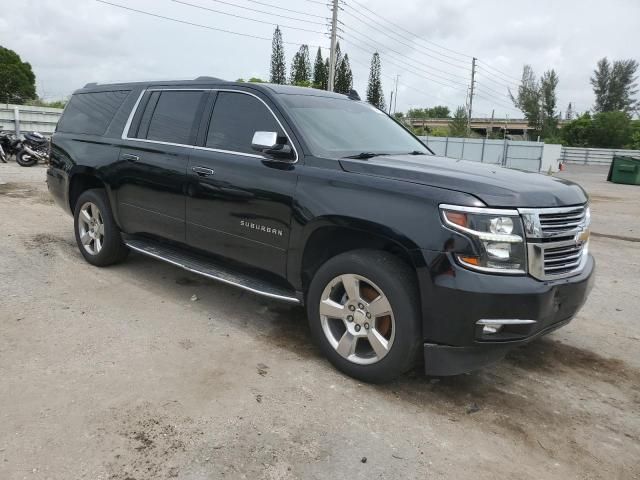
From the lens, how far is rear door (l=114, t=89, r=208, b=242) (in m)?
4.46

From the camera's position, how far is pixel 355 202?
129 inches

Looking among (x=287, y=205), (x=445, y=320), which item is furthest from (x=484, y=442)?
(x=287, y=205)

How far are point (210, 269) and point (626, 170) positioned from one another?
81.0 feet

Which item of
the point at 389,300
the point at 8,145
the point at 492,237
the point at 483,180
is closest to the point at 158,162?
the point at 389,300

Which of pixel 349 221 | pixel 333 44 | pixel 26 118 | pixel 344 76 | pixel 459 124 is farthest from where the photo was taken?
pixel 344 76

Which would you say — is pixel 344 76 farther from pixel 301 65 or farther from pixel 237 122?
pixel 237 122

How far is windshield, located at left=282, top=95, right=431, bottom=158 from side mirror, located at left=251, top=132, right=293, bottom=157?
0.18 meters

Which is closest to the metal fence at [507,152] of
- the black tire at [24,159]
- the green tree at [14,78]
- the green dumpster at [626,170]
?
the green dumpster at [626,170]

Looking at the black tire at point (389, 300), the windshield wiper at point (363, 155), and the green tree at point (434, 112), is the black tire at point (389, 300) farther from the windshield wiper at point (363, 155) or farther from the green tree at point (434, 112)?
the green tree at point (434, 112)

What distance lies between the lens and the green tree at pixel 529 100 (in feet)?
248

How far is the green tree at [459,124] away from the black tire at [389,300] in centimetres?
5004

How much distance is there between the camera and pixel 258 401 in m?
3.12

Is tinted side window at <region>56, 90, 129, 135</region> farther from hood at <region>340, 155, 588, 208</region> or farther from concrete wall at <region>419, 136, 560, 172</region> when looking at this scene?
concrete wall at <region>419, 136, 560, 172</region>

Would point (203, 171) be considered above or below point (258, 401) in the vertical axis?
above
